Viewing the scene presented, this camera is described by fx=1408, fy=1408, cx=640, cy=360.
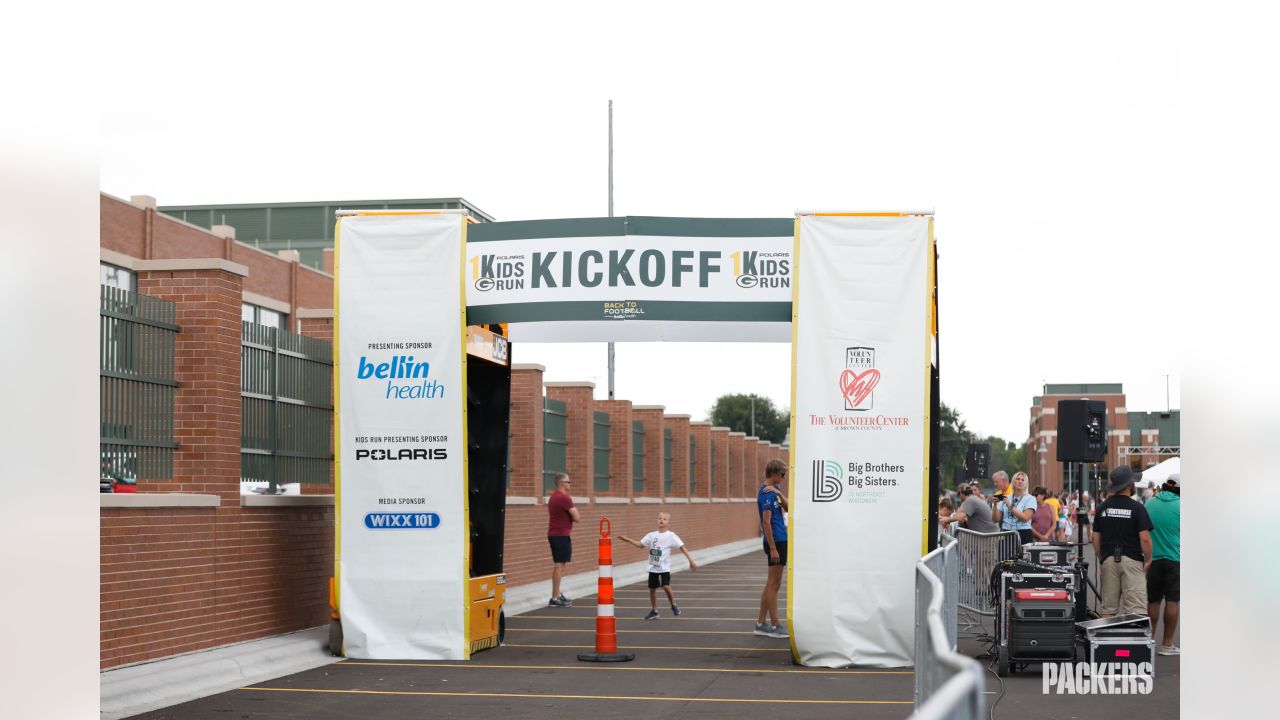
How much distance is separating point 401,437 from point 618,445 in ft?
56.9

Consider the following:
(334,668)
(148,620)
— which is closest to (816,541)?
(334,668)

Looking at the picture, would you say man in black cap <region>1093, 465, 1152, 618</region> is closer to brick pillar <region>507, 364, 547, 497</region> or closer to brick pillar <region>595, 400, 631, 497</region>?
brick pillar <region>507, 364, 547, 497</region>

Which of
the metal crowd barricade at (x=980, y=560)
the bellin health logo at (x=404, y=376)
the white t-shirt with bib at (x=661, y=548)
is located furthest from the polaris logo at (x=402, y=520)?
the metal crowd barricade at (x=980, y=560)

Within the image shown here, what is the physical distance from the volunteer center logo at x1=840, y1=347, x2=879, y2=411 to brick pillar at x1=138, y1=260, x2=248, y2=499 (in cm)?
602

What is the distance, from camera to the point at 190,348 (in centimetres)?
1357

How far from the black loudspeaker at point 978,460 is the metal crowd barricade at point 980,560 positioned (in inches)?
674

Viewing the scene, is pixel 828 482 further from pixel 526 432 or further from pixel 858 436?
pixel 526 432

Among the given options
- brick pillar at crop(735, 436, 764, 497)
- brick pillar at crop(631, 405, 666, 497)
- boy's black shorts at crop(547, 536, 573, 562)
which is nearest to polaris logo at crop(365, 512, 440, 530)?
boy's black shorts at crop(547, 536, 573, 562)

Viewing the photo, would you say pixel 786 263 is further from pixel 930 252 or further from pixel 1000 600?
pixel 1000 600

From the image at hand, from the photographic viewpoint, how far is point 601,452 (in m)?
30.5

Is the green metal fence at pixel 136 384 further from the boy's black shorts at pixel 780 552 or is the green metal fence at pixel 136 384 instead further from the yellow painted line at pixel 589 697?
the boy's black shorts at pixel 780 552

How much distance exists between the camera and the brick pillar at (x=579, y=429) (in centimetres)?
2816

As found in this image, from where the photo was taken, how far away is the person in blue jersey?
16.2m

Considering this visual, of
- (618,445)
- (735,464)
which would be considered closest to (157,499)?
(618,445)
